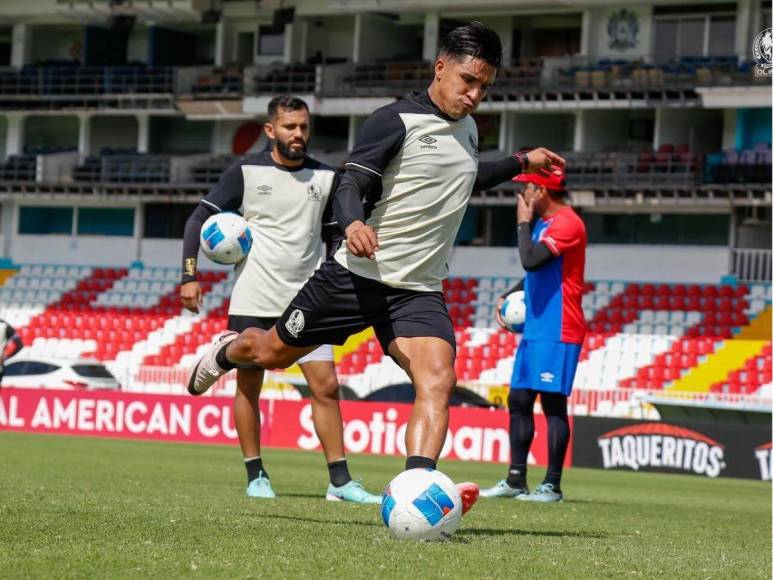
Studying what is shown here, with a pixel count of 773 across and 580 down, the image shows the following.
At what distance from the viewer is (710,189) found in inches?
1537

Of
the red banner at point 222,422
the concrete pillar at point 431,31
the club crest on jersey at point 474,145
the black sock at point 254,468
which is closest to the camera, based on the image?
the club crest on jersey at point 474,145

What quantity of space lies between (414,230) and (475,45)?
0.96 meters

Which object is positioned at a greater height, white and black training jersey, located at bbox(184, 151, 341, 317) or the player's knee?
white and black training jersey, located at bbox(184, 151, 341, 317)

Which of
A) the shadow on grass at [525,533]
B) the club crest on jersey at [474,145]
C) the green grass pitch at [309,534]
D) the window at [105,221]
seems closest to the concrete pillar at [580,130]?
the window at [105,221]

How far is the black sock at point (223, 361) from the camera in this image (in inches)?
345

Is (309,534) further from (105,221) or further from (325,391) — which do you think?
(105,221)

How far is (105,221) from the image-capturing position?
51.5 meters

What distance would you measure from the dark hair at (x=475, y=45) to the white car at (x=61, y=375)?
949 inches

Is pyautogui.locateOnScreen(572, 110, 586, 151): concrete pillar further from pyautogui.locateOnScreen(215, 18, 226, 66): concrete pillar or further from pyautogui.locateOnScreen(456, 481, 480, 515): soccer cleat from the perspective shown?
pyautogui.locateOnScreen(456, 481, 480, 515): soccer cleat

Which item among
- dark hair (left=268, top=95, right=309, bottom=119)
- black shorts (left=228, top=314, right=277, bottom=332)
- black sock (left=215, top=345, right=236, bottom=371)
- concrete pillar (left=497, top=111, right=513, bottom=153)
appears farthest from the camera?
concrete pillar (left=497, top=111, right=513, bottom=153)

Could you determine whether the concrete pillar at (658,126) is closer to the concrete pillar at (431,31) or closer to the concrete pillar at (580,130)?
the concrete pillar at (580,130)

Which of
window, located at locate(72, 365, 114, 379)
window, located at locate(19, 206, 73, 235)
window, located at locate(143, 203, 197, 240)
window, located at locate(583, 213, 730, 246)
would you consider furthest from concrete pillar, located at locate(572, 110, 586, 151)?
window, located at locate(19, 206, 73, 235)

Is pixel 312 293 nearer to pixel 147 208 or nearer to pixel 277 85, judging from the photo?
pixel 277 85

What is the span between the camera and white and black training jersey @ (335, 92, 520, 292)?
7656mm
